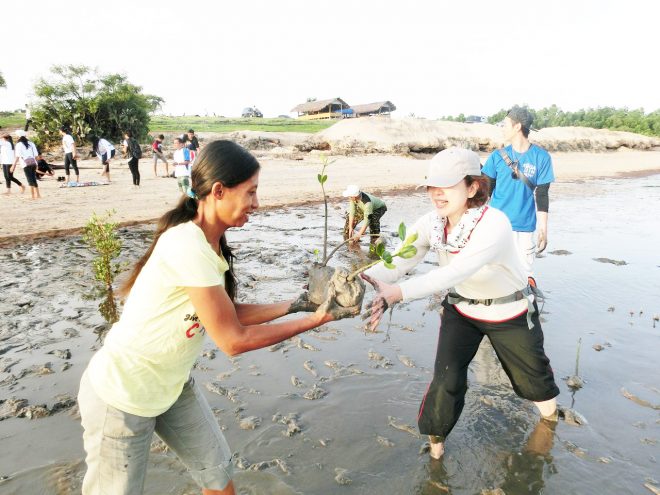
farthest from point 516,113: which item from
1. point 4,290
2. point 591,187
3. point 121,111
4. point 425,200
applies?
point 121,111

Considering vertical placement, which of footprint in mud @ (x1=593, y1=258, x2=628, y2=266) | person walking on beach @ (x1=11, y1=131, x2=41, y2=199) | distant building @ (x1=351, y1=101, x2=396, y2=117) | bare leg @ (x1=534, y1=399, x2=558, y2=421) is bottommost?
footprint in mud @ (x1=593, y1=258, x2=628, y2=266)

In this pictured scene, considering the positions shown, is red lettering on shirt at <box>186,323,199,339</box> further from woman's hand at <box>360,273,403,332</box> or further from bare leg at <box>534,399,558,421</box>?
bare leg at <box>534,399,558,421</box>

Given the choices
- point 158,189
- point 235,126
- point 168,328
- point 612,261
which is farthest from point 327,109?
point 168,328

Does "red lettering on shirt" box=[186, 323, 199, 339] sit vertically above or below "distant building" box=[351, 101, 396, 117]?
below

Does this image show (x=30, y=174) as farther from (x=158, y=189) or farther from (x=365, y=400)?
(x=365, y=400)

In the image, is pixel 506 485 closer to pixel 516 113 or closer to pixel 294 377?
pixel 294 377

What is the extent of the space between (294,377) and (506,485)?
1.96 m

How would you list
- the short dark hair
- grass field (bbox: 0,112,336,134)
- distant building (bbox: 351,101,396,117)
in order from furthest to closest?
distant building (bbox: 351,101,396,117)
grass field (bbox: 0,112,336,134)
the short dark hair

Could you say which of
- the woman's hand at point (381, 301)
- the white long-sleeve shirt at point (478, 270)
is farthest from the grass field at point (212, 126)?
the woman's hand at point (381, 301)

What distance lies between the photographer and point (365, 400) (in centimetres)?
391

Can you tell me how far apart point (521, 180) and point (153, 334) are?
4.10 m

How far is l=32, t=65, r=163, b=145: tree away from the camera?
23812mm

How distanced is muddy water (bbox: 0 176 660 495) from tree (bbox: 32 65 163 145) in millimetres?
20256

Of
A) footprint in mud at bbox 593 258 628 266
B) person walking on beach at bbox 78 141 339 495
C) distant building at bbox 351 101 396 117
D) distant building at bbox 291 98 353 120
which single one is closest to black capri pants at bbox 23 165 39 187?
person walking on beach at bbox 78 141 339 495
